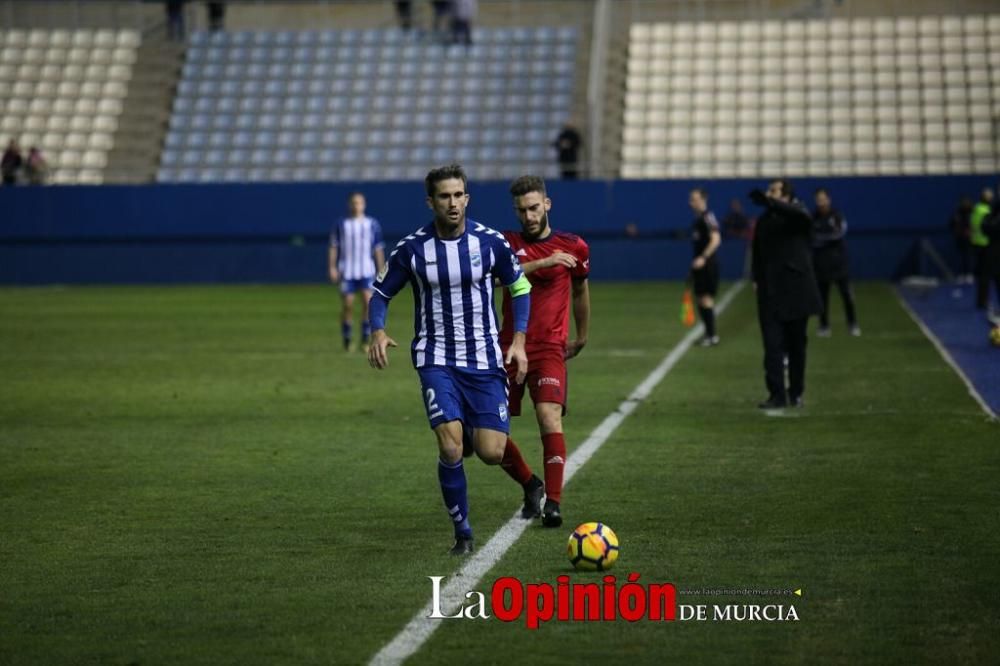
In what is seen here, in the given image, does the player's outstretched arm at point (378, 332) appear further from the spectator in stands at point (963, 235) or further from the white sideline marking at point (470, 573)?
the spectator in stands at point (963, 235)

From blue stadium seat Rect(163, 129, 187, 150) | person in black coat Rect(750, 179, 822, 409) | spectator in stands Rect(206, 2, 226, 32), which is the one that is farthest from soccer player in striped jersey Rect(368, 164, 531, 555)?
spectator in stands Rect(206, 2, 226, 32)

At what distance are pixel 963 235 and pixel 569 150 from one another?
9.31m

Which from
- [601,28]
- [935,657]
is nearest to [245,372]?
[935,657]

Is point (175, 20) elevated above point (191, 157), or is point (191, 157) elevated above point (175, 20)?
point (175, 20)

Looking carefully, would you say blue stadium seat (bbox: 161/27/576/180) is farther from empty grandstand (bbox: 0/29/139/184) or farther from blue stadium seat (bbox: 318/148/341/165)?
empty grandstand (bbox: 0/29/139/184)

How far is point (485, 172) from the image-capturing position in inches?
1743

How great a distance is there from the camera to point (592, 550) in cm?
866

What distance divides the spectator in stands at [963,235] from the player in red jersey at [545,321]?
96.4 ft

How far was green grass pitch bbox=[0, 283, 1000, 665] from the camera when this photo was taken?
24.4 ft

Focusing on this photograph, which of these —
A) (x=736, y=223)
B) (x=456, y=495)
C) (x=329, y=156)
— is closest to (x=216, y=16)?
(x=329, y=156)

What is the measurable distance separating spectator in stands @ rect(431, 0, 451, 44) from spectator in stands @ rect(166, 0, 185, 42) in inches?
Result: 266

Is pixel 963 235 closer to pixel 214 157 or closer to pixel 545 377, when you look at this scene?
pixel 214 157

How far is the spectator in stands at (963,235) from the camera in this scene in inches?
1527

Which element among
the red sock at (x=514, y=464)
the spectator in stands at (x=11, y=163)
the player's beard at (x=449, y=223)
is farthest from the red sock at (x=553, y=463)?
the spectator in stands at (x=11, y=163)
